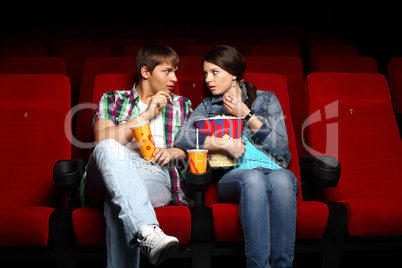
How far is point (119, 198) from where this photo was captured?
640 millimetres

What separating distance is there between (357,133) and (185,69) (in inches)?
23.7

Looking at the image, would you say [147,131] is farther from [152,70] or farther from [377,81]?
[377,81]

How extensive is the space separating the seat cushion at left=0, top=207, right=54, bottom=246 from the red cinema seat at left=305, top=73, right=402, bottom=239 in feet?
2.07

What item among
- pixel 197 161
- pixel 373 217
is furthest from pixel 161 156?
pixel 373 217

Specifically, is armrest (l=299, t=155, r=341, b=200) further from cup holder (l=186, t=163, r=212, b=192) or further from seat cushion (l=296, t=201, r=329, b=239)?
cup holder (l=186, t=163, r=212, b=192)

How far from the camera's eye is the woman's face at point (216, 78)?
93 centimetres

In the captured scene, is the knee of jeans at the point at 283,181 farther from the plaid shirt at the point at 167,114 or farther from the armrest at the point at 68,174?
the armrest at the point at 68,174

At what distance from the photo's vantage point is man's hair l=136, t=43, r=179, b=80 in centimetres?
95

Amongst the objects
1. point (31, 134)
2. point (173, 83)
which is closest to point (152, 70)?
point (173, 83)

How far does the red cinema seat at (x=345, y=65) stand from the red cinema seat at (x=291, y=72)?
6.2 inches

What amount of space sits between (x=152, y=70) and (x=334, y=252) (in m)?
0.61

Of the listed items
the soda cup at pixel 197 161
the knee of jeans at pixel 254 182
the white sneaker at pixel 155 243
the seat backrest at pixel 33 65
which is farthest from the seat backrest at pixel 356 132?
the seat backrest at pixel 33 65

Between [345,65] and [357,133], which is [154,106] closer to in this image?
[357,133]

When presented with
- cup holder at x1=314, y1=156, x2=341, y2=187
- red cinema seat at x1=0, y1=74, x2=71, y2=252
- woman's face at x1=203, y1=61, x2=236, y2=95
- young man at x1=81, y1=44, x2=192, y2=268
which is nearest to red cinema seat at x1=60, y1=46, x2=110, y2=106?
red cinema seat at x1=0, y1=74, x2=71, y2=252
